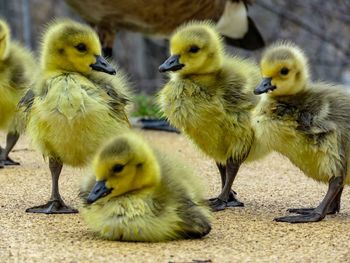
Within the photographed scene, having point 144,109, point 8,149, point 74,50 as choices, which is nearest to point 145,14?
point 144,109

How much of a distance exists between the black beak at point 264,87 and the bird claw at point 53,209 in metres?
0.87

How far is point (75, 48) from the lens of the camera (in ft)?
12.2

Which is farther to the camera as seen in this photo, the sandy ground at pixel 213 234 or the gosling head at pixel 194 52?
the gosling head at pixel 194 52

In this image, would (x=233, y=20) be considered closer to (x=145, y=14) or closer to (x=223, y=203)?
(x=145, y=14)

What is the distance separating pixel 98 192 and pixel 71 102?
0.61 metres

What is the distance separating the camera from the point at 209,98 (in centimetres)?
378

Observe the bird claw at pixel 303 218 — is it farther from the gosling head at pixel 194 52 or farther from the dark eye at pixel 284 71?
the gosling head at pixel 194 52

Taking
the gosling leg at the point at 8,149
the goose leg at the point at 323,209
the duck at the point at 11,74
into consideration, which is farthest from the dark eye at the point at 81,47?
the gosling leg at the point at 8,149

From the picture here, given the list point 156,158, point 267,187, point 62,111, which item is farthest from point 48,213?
point 267,187

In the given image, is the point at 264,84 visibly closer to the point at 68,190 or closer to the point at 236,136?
the point at 236,136

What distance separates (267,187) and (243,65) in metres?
0.75

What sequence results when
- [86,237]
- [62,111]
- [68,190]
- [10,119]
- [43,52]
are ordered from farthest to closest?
[10,119], [68,190], [43,52], [62,111], [86,237]

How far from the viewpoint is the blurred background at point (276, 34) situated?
391 inches

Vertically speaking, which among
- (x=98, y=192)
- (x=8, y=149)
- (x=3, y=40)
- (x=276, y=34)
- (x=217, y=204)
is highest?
(x=3, y=40)
